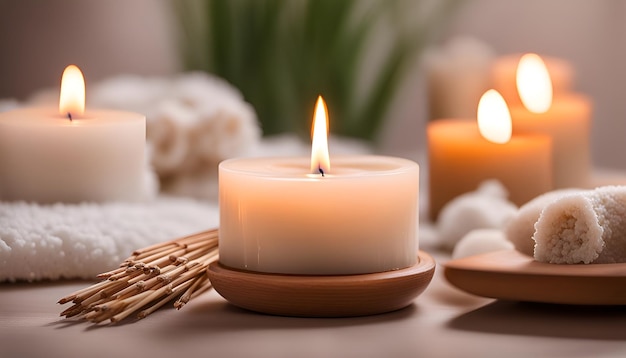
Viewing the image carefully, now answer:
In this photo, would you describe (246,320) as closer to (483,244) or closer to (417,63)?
(483,244)

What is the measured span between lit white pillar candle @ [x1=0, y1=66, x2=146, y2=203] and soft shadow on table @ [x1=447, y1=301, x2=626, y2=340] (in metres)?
0.35

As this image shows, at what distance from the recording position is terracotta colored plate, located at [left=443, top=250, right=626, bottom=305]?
2.18 feet

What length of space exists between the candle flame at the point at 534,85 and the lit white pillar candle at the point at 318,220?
555mm

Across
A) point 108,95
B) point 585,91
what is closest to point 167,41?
point 108,95

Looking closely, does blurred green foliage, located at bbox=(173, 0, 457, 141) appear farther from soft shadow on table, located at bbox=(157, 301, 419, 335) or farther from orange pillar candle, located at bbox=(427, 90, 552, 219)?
soft shadow on table, located at bbox=(157, 301, 419, 335)

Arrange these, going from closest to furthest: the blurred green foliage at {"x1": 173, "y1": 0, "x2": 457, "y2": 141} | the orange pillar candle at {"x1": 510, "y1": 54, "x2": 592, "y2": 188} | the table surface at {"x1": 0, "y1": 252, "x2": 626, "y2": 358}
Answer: the table surface at {"x1": 0, "y1": 252, "x2": 626, "y2": 358} < the orange pillar candle at {"x1": 510, "y1": 54, "x2": 592, "y2": 188} < the blurred green foliage at {"x1": 173, "y1": 0, "x2": 457, "y2": 141}

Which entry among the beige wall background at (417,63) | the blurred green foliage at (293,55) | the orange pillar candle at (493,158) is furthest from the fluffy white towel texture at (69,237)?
the beige wall background at (417,63)

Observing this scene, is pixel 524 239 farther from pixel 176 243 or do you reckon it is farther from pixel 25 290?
pixel 25 290

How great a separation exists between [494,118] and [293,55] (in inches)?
26.3

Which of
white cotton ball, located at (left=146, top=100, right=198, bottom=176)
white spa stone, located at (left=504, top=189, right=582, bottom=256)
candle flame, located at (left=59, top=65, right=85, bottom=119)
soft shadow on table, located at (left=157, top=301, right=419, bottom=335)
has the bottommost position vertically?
soft shadow on table, located at (left=157, top=301, right=419, bottom=335)

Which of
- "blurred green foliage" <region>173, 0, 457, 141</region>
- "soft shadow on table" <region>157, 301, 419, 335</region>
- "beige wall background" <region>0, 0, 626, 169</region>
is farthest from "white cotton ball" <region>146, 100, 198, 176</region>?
"beige wall background" <region>0, 0, 626, 169</region>

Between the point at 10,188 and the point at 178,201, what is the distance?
220 millimetres

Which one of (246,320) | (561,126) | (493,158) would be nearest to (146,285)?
(246,320)

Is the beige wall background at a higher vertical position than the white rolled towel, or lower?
higher
